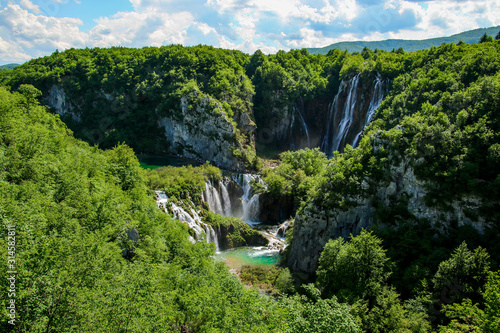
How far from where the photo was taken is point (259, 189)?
5325 centimetres

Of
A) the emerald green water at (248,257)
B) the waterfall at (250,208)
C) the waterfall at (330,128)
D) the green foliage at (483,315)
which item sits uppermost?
the waterfall at (330,128)

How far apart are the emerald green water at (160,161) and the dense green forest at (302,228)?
20994 millimetres

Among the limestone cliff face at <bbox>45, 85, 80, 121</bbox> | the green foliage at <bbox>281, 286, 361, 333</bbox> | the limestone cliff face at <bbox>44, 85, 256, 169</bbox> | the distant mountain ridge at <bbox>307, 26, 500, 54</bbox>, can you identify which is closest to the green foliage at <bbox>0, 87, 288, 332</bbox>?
the green foliage at <bbox>281, 286, 361, 333</bbox>

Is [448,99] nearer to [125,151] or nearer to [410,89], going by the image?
[410,89]

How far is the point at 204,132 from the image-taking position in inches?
2849

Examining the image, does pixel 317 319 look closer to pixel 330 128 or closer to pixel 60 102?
pixel 330 128

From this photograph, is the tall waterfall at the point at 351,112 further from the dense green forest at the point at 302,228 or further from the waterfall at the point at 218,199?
the waterfall at the point at 218,199

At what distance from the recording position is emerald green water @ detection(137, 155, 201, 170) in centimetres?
6986

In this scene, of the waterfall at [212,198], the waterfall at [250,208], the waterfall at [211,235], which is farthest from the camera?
the waterfall at [250,208]

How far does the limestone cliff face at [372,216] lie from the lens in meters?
29.5

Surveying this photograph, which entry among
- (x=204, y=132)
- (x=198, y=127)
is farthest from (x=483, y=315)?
(x=198, y=127)

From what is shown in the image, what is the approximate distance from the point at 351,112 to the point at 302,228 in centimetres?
3815

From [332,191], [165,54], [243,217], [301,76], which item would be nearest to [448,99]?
[332,191]

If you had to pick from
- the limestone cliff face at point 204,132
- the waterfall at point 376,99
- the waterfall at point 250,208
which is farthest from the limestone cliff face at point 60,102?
the waterfall at point 376,99
